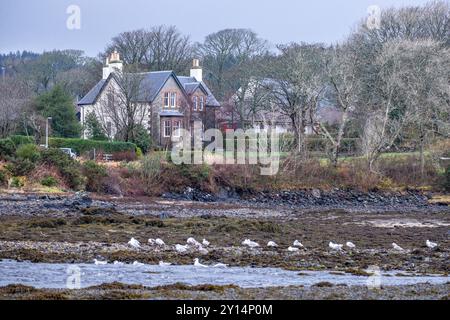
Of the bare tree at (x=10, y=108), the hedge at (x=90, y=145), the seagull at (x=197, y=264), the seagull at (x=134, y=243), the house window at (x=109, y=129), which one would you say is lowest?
the seagull at (x=197, y=264)

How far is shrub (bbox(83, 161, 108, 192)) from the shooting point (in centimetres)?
5144

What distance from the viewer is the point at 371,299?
1959cm

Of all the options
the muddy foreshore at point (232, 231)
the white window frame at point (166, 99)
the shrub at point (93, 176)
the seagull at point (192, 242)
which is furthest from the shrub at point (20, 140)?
the seagull at point (192, 242)

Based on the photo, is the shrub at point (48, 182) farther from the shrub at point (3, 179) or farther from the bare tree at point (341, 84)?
the bare tree at point (341, 84)

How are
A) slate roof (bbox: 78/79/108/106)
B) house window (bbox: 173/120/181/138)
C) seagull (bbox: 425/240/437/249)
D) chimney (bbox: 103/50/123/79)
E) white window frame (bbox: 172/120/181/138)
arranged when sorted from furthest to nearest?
slate roof (bbox: 78/79/108/106) < house window (bbox: 173/120/181/138) < white window frame (bbox: 172/120/181/138) < chimney (bbox: 103/50/123/79) < seagull (bbox: 425/240/437/249)

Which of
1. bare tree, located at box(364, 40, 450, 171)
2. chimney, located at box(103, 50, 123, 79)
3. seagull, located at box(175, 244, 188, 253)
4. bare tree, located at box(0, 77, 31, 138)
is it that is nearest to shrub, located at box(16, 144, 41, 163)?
bare tree, located at box(0, 77, 31, 138)

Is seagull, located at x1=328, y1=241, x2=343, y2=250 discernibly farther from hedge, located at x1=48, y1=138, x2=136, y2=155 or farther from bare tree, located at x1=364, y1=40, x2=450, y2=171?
hedge, located at x1=48, y1=138, x2=136, y2=155

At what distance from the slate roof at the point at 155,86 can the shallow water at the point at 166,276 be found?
143ft

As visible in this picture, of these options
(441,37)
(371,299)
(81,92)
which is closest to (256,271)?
(371,299)

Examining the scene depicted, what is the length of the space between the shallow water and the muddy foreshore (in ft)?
3.46

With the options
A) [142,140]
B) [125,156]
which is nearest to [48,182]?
[125,156]

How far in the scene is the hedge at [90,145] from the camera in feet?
199

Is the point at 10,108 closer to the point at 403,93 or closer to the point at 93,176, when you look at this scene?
the point at 93,176
